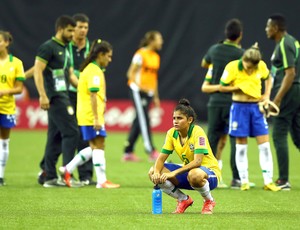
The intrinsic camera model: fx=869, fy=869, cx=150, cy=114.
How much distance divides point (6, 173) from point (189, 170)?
16.3ft

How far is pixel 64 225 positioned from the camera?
764cm

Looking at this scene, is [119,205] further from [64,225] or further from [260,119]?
[260,119]

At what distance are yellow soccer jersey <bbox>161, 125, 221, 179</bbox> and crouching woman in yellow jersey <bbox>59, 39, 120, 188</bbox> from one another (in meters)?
2.21

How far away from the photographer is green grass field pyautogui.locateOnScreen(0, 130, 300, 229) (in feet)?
25.4

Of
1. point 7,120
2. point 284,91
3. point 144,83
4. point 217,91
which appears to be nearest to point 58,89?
point 7,120

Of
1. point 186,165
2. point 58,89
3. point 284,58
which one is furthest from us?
point 58,89

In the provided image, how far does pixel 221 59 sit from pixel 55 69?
212cm

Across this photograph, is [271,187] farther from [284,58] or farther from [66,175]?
[66,175]

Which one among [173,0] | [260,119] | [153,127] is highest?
[173,0]

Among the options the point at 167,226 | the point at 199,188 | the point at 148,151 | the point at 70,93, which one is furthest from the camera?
the point at 148,151

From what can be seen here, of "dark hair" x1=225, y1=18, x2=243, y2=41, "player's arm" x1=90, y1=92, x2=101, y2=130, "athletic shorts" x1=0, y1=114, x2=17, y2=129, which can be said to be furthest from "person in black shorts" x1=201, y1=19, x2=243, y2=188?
"athletic shorts" x1=0, y1=114, x2=17, y2=129

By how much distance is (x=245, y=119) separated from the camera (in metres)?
10.6

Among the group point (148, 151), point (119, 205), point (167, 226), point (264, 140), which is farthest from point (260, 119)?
point (148, 151)

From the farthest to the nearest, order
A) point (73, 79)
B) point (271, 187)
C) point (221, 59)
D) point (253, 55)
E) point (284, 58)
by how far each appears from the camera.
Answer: point (73, 79) → point (221, 59) → point (284, 58) → point (271, 187) → point (253, 55)
